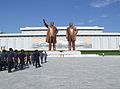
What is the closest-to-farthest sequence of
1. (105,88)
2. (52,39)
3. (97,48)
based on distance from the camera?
(105,88) → (52,39) → (97,48)

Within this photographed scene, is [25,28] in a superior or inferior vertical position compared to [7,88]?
superior

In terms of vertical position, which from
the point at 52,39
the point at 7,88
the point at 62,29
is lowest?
the point at 7,88

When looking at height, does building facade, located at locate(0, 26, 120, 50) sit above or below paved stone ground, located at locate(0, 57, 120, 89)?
above

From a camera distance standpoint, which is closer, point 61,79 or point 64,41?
point 61,79

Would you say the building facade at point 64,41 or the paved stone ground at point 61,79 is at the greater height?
the building facade at point 64,41

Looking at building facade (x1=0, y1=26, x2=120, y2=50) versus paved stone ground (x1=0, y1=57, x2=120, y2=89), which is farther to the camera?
building facade (x1=0, y1=26, x2=120, y2=50)

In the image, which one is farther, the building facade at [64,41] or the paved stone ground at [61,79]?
the building facade at [64,41]

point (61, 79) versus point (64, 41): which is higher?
point (64, 41)

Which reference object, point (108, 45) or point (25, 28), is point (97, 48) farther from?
point (25, 28)

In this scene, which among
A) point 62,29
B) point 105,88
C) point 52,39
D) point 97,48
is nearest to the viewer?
point 105,88

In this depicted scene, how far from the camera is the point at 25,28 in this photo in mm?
68688

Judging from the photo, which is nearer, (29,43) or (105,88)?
(105,88)

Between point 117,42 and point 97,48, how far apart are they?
17.8 ft

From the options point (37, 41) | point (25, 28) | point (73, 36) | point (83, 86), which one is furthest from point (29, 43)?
point (83, 86)
